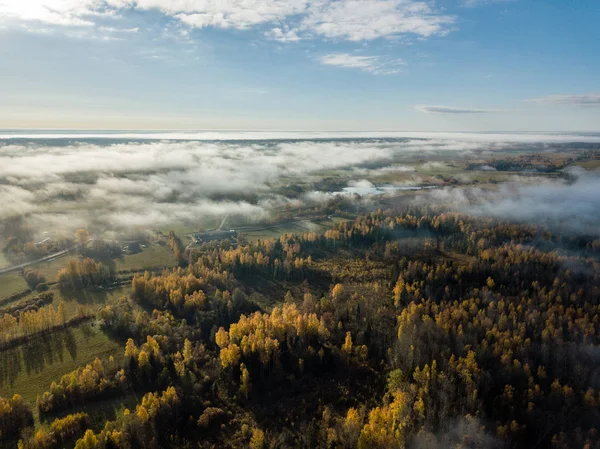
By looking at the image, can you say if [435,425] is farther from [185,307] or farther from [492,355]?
[185,307]

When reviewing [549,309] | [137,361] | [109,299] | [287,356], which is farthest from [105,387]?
[549,309]

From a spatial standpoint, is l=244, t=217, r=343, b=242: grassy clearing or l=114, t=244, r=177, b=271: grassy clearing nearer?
l=114, t=244, r=177, b=271: grassy clearing

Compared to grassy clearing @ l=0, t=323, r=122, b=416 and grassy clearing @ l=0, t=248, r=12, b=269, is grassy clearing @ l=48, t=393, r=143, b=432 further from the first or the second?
grassy clearing @ l=0, t=248, r=12, b=269

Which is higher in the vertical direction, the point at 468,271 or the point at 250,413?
the point at 468,271

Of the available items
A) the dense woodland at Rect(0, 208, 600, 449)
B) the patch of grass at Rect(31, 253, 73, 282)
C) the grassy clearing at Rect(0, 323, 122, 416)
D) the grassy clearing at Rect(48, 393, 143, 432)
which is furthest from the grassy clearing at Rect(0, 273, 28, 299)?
the grassy clearing at Rect(48, 393, 143, 432)

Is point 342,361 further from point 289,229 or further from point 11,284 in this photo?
point 289,229

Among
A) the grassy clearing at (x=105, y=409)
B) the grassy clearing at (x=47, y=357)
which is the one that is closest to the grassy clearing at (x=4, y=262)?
the grassy clearing at (x=47, y=357)
